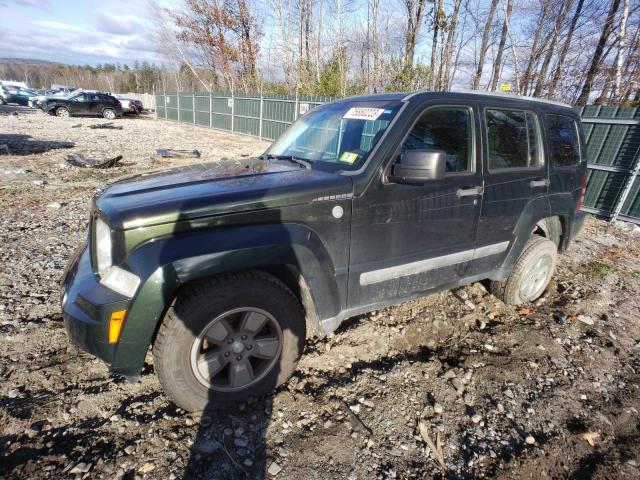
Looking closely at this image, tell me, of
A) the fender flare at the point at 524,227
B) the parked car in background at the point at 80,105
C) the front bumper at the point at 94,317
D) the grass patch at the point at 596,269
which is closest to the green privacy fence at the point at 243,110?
the parked car in background at the point at 80,105

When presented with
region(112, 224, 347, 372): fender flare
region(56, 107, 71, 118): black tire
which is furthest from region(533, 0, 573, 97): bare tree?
region(56, 107, 71, 118): black tire

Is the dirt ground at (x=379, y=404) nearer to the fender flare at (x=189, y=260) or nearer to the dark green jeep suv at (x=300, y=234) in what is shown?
the dark green jeep suv at (x=300, y=234)

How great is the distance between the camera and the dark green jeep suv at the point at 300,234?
6.32 feet

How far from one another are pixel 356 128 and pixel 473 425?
2.24m

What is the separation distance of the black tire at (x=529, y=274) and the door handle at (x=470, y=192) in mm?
1139

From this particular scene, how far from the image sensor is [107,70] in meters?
102

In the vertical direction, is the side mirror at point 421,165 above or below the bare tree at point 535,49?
below

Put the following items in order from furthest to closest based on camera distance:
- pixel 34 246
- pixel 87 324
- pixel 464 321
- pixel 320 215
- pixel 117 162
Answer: pixel 117 162, pixel 34 246, pixel 464 321, pixel 320 215, pixel 87 324

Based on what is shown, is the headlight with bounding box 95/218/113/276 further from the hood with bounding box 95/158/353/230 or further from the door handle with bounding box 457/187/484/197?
the door handle with bounding box 457/187/484/197

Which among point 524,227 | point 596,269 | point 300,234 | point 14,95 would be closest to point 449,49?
point 596,269

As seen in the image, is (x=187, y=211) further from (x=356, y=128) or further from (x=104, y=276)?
(x=356, y=128)

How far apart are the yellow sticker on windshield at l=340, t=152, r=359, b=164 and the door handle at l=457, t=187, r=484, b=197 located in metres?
0.91

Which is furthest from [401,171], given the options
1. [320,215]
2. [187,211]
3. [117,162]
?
[117,162]

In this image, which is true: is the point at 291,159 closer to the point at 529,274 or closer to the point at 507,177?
the point at 507,177
